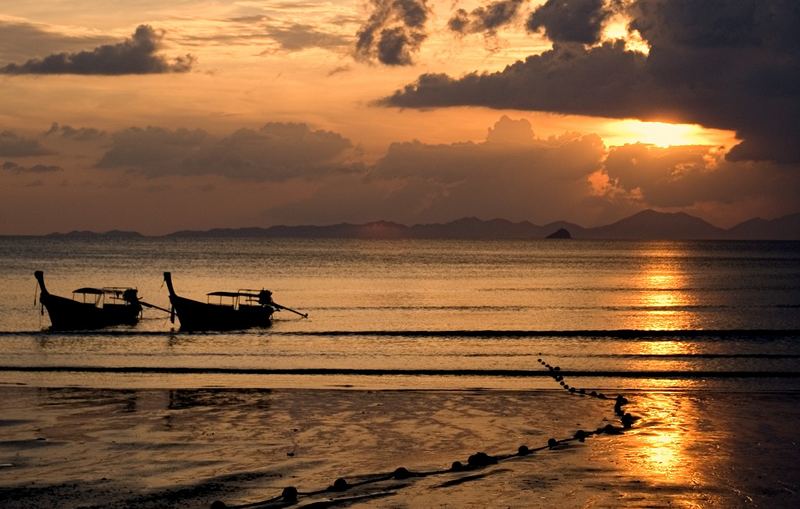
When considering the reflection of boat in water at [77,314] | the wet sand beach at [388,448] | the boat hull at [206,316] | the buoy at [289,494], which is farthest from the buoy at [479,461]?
the reflection of boat in water at [77,314]

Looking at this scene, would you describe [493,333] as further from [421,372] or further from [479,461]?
[479,461]

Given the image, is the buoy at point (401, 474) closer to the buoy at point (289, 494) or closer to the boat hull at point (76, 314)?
the buoy at point (289, 494)

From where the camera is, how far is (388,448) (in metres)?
21.4

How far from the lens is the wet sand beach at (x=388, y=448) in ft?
56.0

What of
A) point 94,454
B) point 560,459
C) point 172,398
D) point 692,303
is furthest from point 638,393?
point 692,303

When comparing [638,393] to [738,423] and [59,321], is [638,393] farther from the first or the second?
[59,321]

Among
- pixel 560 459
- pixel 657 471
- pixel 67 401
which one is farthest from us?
pixel 67 401

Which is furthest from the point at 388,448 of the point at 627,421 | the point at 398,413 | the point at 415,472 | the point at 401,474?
the point at 627,421

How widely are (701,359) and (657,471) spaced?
23.9 metres

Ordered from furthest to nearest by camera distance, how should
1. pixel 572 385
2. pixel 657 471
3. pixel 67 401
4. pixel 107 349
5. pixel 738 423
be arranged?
pixel 107 349
pixel 572 385
pixel 67 401
pixel 738 423
pixel 657 471

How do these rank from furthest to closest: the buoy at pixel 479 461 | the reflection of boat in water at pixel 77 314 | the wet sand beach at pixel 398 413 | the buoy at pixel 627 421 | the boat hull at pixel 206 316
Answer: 1. the boat hull at pixel 206 316
2. the reflection of boat in water at pixel 77 314
3. the buoy at pixel 627 421
4. the buoy at pixel 479 461
5. the wet sand beach at pixel 398 413

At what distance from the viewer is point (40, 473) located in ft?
60.9

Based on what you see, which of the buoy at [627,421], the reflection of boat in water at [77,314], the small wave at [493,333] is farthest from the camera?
the reflection of boat in water at [77,314]

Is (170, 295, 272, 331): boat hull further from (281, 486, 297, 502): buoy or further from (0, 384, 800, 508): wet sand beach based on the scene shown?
(281, 486, 297, 502): buoy
